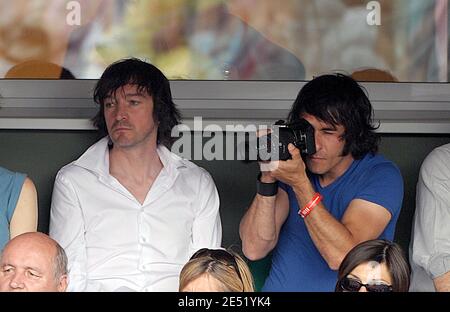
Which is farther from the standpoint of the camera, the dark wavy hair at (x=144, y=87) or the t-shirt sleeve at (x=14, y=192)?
the dark wavy hair at (x=144, y=87)

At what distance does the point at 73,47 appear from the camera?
6.11 metres

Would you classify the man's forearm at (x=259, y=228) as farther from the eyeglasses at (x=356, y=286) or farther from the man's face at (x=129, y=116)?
the eyeglasses at (x=356, y=286)

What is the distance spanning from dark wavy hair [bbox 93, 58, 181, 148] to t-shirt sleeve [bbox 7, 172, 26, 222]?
1.70 feet

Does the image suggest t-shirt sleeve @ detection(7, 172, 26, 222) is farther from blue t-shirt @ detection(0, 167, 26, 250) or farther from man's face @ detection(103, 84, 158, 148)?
man's face @ detection(103, 84, 158, 148)

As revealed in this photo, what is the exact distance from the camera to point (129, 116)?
17.1 feet

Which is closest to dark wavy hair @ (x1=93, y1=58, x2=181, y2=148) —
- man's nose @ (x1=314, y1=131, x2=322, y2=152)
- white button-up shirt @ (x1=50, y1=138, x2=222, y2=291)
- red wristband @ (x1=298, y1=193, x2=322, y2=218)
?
white button-up shirt @ (x1=50, y1=138, x2=222, y2=291)

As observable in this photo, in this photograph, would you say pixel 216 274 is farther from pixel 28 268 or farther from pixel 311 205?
pixel 311 205

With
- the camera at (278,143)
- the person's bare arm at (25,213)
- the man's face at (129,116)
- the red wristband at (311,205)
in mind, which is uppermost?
the man's face at (129,116)

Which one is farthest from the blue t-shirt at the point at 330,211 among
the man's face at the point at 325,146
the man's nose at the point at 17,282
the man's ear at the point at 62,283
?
the man's nose at the point at 17,282

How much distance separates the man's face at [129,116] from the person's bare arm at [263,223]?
0.59 meters

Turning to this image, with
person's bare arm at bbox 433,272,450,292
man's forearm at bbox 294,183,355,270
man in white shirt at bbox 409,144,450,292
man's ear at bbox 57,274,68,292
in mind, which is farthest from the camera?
man in white shirt at bbox 409,144,450,292

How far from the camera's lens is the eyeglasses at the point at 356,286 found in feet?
13.1

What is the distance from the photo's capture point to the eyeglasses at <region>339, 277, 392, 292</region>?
400 centimetres

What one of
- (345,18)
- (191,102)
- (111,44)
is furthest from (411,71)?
(111,44)
